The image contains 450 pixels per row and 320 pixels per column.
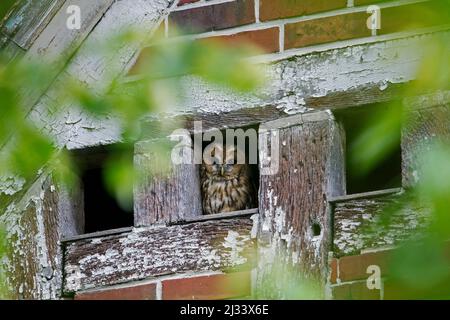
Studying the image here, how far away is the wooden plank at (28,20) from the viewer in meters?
4.04

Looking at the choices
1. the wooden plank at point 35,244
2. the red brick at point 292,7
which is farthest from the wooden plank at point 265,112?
the wooden plank at point 35,244

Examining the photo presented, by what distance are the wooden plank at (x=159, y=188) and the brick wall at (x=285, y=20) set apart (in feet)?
1.18

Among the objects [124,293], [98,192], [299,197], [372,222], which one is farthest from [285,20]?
[98,192]

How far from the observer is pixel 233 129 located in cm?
394

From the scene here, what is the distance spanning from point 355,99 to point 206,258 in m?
0.61

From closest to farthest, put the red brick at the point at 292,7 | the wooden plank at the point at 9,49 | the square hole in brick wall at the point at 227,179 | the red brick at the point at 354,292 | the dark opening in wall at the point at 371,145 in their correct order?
the dark opening in wall at the point at 371,145 < the red brick at the point at 354,292 < the red brick at the point at 292,7 < the wooden plank at the point at 9,49 < the square hole in brick wall at the point at 227,179

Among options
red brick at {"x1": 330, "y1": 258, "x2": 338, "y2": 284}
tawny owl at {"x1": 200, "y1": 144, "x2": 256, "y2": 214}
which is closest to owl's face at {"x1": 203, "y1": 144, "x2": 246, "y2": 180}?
tawny owl at {"x1": 200, "y1": 144, "x2": 256, "y2": 214}

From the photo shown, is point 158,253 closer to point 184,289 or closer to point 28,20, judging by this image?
point 184,289

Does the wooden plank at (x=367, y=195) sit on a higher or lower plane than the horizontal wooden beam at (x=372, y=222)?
higher

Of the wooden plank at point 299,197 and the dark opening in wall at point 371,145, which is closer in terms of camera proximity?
the dark opening in wall at point 371,145

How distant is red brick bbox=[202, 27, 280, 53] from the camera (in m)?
3.84

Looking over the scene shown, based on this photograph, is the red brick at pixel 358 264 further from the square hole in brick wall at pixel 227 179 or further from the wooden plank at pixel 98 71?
the square hole in brick wall at pixel 227 179
